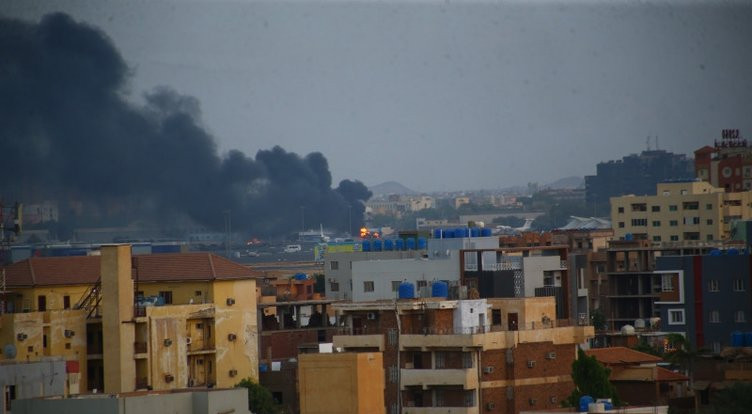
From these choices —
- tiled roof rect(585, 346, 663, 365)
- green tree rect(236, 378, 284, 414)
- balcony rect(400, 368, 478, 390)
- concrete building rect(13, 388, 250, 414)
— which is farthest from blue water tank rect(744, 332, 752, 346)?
concrete building rect(13, 388, 250, 414)

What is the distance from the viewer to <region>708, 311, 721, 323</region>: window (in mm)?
27734

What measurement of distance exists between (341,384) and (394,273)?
10357 mm

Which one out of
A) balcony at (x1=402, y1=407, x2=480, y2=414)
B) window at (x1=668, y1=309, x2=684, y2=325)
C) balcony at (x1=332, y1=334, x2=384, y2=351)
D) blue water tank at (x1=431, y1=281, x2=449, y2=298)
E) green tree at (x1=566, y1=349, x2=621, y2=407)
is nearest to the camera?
green tree at (x1=566, y1=349, x2=621, y2=407)

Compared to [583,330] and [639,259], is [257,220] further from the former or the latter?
[583,330]

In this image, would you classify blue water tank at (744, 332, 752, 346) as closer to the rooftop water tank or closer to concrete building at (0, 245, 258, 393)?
the rooftop water tank

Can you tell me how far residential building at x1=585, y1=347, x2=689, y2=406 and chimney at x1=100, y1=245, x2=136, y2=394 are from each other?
4863 mm

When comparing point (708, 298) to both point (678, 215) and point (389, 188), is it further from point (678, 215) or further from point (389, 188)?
point (389, 188)

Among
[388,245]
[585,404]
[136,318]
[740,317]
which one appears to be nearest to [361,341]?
[136,318]

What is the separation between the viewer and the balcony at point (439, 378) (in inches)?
800

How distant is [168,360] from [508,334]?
415cm

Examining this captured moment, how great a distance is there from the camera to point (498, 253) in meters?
26.1

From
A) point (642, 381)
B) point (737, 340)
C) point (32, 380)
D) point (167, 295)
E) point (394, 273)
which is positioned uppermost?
point (394, 273)

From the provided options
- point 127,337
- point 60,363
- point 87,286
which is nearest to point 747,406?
point 60,363

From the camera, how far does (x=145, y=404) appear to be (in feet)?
47.5
